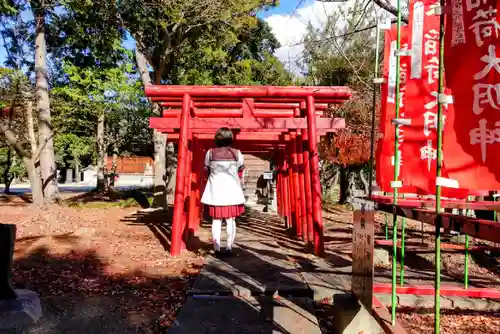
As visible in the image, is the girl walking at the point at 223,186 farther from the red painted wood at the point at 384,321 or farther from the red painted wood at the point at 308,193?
the red painted wood at the point at 384,321

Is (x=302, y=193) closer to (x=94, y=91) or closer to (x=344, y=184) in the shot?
(x=94, y=91)

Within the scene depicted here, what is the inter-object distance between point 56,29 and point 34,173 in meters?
5.78

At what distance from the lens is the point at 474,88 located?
2.20 meters

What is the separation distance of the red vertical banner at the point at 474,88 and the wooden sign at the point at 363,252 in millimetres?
723

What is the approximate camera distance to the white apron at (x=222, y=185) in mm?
5465

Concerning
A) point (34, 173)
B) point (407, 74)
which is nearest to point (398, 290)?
point (407, 74)

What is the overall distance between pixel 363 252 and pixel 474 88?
50.7 inches

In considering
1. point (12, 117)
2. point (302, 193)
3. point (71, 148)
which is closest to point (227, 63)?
point (12, 117)

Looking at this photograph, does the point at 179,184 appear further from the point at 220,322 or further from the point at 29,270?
the point at 220,322

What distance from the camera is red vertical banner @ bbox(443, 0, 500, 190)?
216 centimetres

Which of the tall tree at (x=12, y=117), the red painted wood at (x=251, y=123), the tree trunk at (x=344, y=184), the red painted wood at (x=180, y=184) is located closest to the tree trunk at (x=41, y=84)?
the tall tree at (x=12, y=117)

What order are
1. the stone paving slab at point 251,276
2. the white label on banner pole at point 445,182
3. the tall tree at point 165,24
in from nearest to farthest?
the white label on banner pole at point 445,182, the stone paving slab at point 251,276, the tall tree at point 165,24

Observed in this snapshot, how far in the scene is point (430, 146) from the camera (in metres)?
3.14

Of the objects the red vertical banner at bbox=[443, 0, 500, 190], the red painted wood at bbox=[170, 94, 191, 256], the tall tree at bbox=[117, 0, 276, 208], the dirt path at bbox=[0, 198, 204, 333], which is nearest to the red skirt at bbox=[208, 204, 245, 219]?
the red painted wood at bbox=[170, 94, 191, 256]
